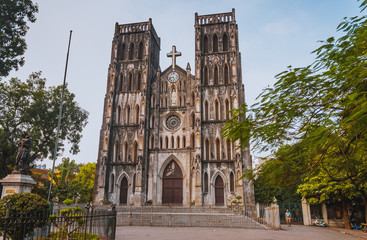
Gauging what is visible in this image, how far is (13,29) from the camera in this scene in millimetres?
15531

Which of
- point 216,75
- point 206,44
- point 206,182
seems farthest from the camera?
point 206,44

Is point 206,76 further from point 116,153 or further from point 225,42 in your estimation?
point 116,153

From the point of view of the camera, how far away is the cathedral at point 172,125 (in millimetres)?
26844

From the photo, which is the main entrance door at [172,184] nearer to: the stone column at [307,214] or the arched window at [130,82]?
the arched window at [130,82]

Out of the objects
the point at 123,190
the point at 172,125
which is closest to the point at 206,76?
the point at 172,125

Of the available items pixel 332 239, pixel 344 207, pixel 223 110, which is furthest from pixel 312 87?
pixel 223 110

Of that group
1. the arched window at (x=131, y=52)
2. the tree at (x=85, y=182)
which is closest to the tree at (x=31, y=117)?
the arched window at (x=131, y=52)

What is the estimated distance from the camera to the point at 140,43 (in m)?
32.7

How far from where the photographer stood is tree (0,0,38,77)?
14852 millimetres

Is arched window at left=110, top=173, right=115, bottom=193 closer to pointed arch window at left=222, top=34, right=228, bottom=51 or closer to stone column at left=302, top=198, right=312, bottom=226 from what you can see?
stone column at left=302, top=198, right=312, bottom=226

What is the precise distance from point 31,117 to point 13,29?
36.2ft

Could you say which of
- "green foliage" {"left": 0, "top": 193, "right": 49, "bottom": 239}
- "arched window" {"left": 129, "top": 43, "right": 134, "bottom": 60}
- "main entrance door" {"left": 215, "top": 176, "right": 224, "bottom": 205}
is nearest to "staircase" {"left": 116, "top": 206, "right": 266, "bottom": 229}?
"main entrance door" {"left": 215, "top": 176, "right": 224, "bottom": 205}

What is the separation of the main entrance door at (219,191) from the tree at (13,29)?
1851cm

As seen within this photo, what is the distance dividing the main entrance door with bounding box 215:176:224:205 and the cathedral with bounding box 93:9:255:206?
5 cm
